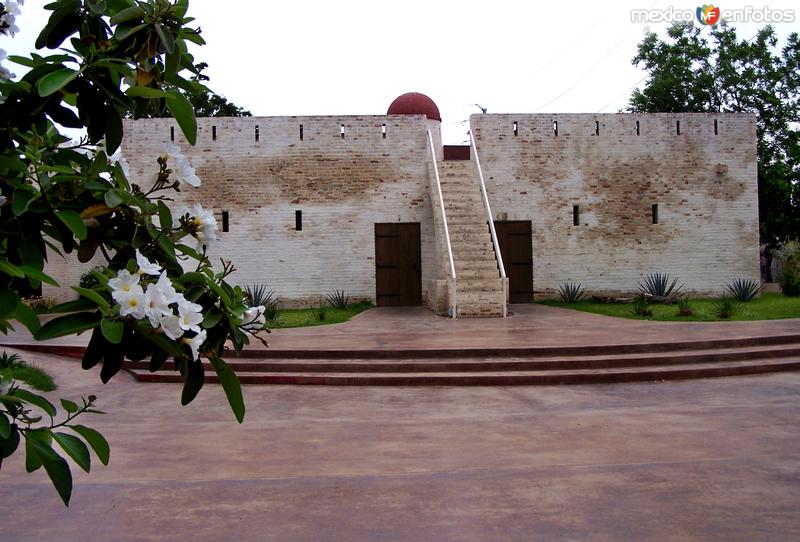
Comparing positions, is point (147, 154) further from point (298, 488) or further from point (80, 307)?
point (80, 307)

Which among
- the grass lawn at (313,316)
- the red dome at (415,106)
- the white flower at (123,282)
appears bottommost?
the grass lawn at (313,316)

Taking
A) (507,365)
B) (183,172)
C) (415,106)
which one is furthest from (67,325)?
(415,106)

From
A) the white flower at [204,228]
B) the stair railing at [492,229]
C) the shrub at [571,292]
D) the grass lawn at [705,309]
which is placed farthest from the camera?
the shrub at [571,292]

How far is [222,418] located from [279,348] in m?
3.18

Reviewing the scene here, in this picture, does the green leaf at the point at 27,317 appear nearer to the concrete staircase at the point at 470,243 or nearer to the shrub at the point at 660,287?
the concrete staircase at the point at 470,243

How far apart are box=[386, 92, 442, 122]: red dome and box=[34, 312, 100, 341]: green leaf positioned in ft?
66.4

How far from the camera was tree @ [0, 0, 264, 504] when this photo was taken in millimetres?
1546

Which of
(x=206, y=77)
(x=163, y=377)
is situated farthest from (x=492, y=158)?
(x=206, y=77)

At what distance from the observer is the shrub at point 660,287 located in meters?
17.5

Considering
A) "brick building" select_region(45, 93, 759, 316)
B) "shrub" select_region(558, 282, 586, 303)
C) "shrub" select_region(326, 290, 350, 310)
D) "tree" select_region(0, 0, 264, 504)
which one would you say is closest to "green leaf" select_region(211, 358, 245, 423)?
"tree" select_region(0, 0, 264, 504)

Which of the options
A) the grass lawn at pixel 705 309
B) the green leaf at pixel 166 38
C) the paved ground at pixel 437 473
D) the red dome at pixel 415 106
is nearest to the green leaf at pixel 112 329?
the green leaf at pixel 166 38

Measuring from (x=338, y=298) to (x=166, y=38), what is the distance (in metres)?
16.6

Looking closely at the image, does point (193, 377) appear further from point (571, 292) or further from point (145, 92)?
point (571, 292)

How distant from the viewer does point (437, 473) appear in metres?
5.24
